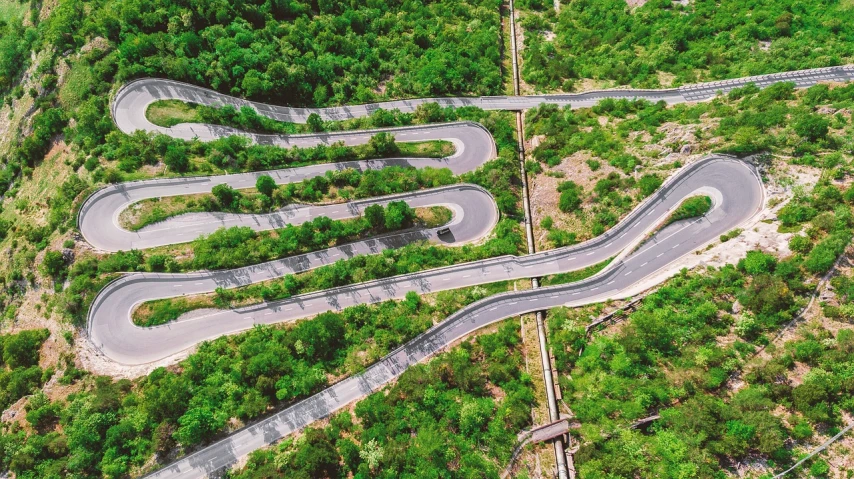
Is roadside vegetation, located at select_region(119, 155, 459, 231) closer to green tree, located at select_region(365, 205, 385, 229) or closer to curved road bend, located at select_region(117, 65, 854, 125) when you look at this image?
green tree, located at select_region(365, 205, 385, 229)

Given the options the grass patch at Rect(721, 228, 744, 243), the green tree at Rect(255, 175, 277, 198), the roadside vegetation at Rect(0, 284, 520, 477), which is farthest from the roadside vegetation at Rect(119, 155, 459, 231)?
the grass patch at Rect(721, 228, 744, 243)

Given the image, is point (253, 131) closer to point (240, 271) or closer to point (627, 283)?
point (240, 271)

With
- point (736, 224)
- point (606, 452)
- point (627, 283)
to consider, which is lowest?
point (606, 452)

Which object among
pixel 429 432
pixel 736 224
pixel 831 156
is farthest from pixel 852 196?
pixel 429 432

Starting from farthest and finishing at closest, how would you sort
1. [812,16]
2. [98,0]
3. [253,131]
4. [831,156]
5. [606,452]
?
[812,16]
[98,0]
[253,131]
[831,156]
[606,452]

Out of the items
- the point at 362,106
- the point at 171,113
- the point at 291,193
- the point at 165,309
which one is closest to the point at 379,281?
the point at 291,193

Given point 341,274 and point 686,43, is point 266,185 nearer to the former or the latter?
point 341,274
